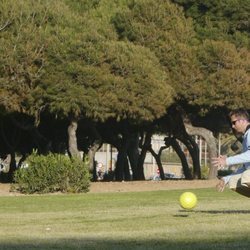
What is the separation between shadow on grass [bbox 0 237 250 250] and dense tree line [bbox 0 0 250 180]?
26.0 metres

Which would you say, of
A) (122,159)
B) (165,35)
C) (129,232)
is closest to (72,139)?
(165,35)

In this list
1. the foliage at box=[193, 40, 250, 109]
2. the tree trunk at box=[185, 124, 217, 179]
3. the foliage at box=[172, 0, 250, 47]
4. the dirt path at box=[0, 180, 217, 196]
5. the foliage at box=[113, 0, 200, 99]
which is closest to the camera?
the dirt path at box=[0, 180, 217, 196]

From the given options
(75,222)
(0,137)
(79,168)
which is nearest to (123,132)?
(0,137)

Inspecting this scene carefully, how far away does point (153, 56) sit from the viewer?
40094 mm

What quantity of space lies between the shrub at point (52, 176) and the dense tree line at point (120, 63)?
5.29m

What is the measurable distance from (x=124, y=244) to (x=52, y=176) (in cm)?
2220

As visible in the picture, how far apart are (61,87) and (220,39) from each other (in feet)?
34.2

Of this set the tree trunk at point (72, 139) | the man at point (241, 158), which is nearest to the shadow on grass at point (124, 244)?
the man at point (241, 158)

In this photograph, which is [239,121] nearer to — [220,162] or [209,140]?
[220,162]

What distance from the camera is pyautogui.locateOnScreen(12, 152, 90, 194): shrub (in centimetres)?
3195

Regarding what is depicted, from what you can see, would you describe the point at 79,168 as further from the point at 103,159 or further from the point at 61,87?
the point at 103,159

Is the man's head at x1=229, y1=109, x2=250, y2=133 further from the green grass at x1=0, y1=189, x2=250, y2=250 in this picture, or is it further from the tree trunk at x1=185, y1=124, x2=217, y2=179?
the tree trunk at x1=185, y1=124, x2=217, y2=179

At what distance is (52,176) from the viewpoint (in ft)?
105

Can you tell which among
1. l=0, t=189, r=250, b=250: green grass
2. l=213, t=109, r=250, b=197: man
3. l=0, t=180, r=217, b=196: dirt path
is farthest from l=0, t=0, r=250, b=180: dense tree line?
l=213, t=109, r=250, b=197: man
